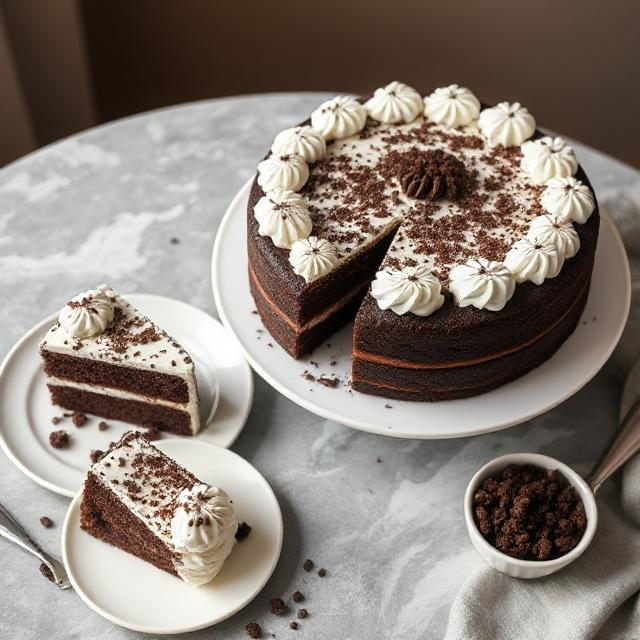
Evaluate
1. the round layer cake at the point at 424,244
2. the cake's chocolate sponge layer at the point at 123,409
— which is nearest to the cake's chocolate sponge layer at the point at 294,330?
the round layer cake at the point at 424,244

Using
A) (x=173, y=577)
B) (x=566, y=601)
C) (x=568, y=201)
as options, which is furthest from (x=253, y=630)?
(x=568, y=201)

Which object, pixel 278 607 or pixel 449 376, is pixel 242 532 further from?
pixel 449 376

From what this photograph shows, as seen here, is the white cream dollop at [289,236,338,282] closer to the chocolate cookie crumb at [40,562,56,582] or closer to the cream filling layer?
the cream filling layer

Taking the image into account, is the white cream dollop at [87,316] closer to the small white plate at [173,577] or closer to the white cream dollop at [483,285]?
the small white plate at [173,577]

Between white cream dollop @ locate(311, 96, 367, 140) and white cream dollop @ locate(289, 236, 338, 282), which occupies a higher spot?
white cream dollop @ locate(311, 96, 367, 140)

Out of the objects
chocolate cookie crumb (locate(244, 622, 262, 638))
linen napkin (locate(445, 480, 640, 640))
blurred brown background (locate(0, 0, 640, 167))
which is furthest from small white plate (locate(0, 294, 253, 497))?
blurred brown background (locate(0, 0, 640, 167))

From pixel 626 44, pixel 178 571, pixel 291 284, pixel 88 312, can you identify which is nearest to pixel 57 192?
pixel 88 312
